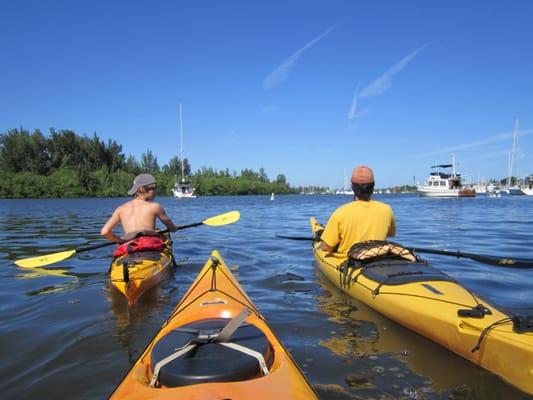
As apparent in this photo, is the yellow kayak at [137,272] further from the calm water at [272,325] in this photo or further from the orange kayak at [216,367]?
the orange kayak at [216,367]

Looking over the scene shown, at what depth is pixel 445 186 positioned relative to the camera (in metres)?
52.1

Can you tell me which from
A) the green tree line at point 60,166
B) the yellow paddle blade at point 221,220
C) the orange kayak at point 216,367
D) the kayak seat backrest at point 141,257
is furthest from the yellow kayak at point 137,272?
the green tree line at point 60,166

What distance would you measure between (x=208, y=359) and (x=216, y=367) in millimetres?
115

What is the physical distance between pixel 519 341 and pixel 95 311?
4.81 meters

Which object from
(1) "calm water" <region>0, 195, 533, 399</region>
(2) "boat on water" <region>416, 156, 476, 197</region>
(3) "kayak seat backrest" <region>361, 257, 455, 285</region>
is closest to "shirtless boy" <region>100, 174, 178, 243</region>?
(1) "calm water" <region>0, 195, 533, 399</region>

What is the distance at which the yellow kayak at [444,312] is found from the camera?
2.88 m

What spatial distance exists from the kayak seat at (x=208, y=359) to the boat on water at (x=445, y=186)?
5338cm

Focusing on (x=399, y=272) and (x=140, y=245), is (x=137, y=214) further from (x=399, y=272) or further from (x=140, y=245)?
A: (x=399, y=272)

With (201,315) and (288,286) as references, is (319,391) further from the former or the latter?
(288,286)

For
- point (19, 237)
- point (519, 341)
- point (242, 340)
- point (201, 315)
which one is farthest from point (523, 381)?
point (19, 237)

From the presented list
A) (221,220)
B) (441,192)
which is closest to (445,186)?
(441,192)

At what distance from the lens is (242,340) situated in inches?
99.8

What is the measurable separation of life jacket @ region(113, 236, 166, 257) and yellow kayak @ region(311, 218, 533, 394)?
2894 millimetres

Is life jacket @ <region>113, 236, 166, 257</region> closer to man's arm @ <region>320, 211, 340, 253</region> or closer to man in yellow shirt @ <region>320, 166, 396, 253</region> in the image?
man's arm @ <region>320, 211, 340, 253</region>
